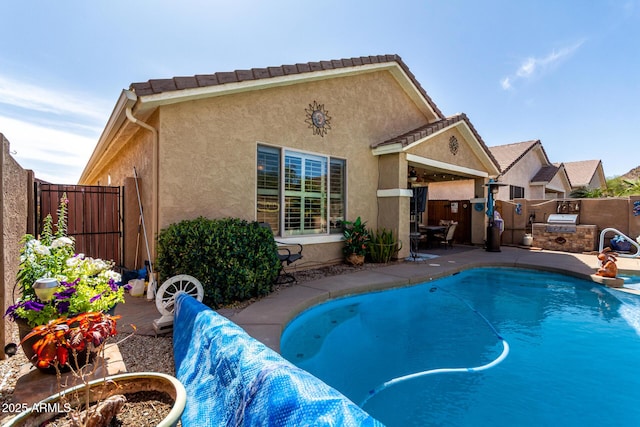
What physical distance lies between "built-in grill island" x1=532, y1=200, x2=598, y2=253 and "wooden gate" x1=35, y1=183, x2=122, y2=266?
15.6 metres

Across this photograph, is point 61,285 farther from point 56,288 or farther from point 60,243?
point 60,243

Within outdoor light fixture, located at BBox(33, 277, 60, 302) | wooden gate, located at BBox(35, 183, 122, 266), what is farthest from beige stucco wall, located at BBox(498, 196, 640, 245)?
outdoor light fixture, located at BBox(33, 277, 60, 302)

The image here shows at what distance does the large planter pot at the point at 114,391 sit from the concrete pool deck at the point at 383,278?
5.10 ft

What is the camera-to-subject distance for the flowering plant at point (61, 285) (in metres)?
2.52

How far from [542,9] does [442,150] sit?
17.1 feet

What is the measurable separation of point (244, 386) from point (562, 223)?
14.9 m

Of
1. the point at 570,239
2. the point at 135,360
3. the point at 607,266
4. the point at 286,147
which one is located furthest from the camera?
the point at 570,239

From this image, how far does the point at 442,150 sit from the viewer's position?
10469 millimetres

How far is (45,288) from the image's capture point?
2.37 meters

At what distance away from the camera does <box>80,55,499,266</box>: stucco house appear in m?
5.52

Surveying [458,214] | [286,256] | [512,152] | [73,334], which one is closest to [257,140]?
[286,256]

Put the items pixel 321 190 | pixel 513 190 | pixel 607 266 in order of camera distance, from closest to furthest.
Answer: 1. pixel 607 266
2. pixel 321 190
3. pixel 513 190

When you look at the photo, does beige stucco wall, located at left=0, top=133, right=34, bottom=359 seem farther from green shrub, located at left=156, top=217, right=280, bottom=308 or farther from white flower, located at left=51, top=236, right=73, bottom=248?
green shrub, located at left=156, top=217, right=280, bottom=308

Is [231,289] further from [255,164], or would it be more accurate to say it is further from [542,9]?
[542,9]
